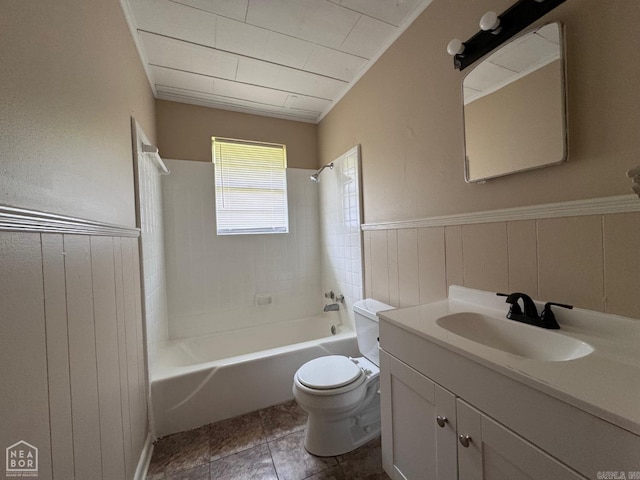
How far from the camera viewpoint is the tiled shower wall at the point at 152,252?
5.26ft

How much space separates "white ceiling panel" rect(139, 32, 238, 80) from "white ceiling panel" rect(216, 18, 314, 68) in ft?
0.38

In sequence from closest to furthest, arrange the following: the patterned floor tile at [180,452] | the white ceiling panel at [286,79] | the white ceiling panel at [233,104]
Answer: the patterned floor tile at [180,452]
the white ceiling panel at [286,79]
the white ceiling panel at [233,104]

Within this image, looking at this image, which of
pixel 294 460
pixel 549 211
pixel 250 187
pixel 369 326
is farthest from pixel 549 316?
pixel 250 187

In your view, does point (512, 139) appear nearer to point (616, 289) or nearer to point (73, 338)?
point (616, 289)

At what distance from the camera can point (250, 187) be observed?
2607mm

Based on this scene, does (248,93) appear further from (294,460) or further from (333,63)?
(294,460)

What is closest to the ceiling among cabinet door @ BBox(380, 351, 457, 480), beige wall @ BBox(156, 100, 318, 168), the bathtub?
beige wall @ BBox(156, 100, 318, 168)

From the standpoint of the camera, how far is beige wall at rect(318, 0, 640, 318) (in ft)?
2.56

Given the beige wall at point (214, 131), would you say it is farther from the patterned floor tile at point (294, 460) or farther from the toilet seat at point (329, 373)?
the patterned floor tile at point (294, 460)

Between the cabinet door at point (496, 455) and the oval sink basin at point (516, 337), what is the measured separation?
330 millimetres

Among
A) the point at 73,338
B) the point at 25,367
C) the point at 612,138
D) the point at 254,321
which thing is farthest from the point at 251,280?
the point at 612,138

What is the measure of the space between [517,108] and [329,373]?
5.09 ft

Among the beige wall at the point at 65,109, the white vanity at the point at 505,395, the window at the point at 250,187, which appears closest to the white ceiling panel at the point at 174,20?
the beige wall at the point at 65,109

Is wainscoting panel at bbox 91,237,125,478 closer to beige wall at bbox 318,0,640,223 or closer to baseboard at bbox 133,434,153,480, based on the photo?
baseboard at bbox 133,434,153,480
